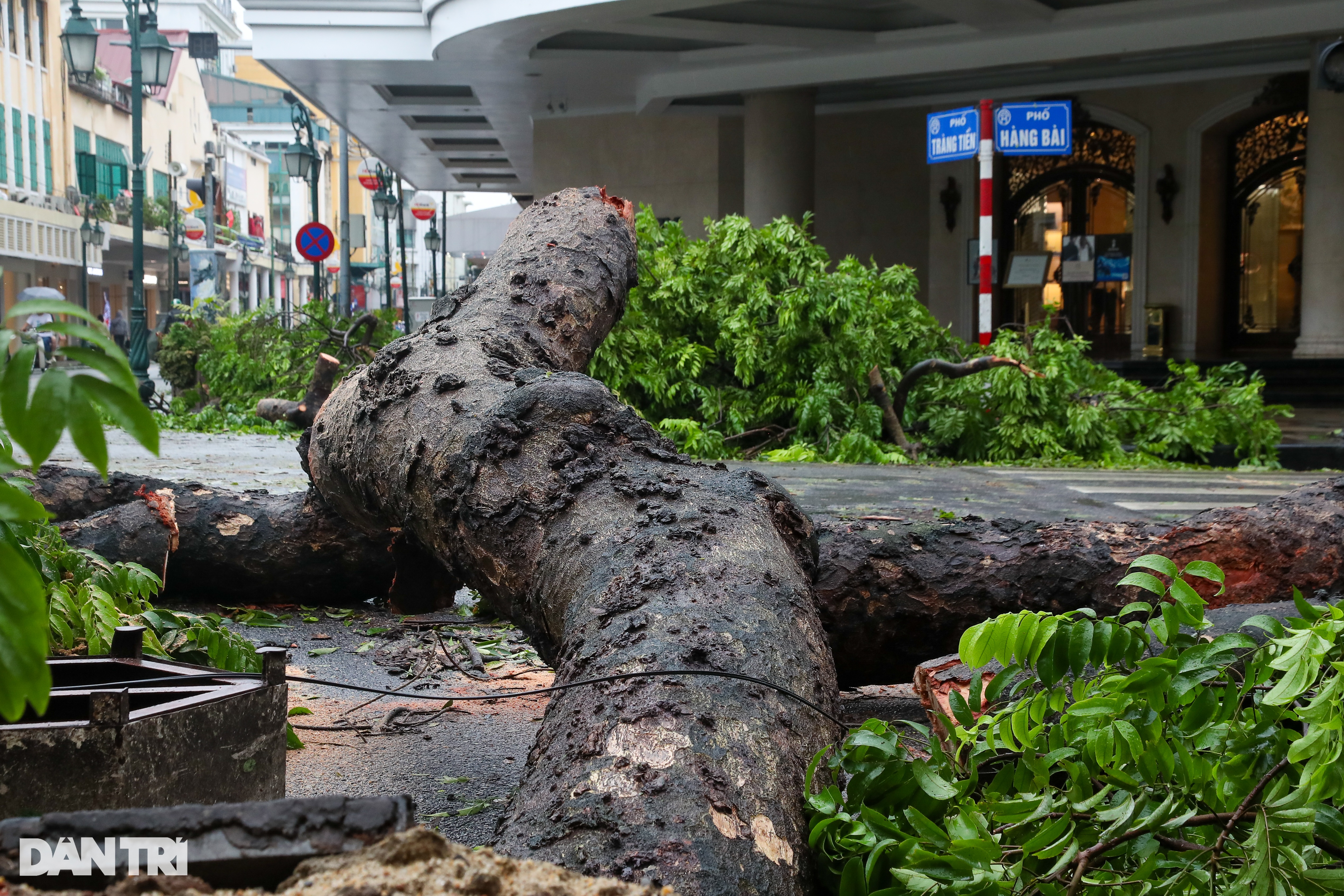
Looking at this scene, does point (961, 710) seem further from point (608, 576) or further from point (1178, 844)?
point (608, 576)

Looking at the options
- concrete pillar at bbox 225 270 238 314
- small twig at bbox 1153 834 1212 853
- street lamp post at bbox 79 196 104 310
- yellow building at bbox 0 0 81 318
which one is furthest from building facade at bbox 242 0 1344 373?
concrete pillar at bbox 225 270 238 314

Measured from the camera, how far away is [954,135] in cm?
1128

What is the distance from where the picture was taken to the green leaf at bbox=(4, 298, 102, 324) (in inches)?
35.0

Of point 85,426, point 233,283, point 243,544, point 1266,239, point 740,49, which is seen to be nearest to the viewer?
point 85,426

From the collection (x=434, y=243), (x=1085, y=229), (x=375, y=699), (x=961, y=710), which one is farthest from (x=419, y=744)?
(x=434, y=243)

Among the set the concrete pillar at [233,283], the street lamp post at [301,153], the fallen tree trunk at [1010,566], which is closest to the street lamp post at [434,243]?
the street lamp post at [301,153]

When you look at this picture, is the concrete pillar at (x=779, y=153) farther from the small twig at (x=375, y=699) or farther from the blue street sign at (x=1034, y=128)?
the small twig at (x=375, y=699)

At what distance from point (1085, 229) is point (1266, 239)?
2.84m

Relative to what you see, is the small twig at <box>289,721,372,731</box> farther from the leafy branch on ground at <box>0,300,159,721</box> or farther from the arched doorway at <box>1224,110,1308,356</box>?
the arched doorway at <box>1224,110,1308,356</box>

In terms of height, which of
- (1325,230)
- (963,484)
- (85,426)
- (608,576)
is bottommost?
(963,484)

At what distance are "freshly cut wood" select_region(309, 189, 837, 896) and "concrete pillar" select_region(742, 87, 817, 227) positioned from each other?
1411 centimetres

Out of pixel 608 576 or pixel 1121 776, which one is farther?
pixel 608 576

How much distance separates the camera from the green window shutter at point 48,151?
44.1m

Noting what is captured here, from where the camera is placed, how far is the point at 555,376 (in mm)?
3191
